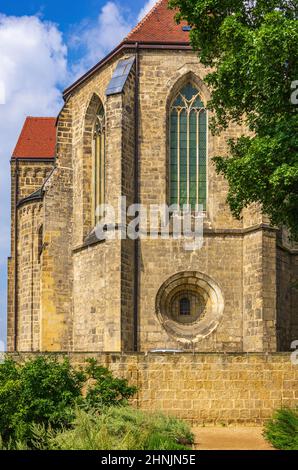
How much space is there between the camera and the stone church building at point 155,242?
27344mm

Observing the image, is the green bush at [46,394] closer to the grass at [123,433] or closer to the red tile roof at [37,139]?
the grass at [123,433]

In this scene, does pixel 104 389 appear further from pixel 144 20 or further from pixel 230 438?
pixel 144 20

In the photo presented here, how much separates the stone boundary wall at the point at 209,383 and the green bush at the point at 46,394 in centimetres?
143

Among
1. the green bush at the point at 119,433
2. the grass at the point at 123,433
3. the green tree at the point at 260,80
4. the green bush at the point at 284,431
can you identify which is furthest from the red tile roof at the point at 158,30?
the green bush at the point at 119,433

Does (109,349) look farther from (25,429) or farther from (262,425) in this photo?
(25,429)

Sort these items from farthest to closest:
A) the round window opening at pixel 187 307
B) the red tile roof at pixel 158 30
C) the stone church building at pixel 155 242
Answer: the red tile roof at pixel 158 30 → the round window opening at pixel 187 307 → the stone church building at pixel 155 242

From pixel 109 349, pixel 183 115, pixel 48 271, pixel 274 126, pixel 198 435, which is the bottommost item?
pixel 198 435

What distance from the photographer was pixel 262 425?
68.0 ft

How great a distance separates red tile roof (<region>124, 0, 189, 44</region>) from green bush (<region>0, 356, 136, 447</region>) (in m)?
13.7

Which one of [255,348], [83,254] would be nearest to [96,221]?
[83,254]

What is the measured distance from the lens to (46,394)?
57.4 ft

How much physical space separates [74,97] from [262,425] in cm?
1597

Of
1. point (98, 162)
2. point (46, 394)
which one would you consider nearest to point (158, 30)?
point (98, 162)

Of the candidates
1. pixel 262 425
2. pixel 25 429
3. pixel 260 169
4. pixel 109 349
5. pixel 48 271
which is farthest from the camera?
pixel 48 271
